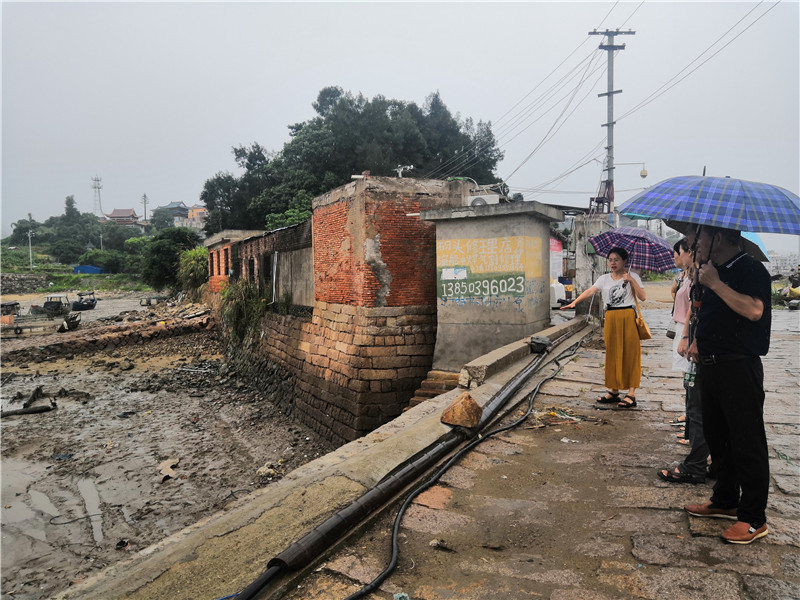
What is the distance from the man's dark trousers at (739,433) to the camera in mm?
2541

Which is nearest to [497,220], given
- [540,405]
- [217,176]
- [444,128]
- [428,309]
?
[428,309]

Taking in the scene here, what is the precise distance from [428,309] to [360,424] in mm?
2500

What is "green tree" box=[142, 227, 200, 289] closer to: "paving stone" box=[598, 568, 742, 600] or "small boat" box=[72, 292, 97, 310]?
"small boat" box=[72, 292, 97, 310]

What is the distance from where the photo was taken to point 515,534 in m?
2.86

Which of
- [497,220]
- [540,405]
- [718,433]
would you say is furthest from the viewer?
[497,220]

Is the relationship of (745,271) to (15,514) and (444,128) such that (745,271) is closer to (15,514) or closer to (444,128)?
(15,514)

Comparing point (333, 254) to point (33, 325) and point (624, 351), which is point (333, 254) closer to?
point (624, 351)

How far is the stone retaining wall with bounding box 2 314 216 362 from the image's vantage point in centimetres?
1883

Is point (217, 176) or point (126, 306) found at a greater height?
point (217, 176)

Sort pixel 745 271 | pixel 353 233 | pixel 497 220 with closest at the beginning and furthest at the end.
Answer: pixel 745 271, pixel 497 220, pixel 353 233

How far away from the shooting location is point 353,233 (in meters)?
9.38

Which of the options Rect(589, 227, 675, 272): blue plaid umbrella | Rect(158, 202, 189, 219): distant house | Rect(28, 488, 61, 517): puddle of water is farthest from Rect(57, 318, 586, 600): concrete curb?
Rect(158, 202, 189, 219): distant house

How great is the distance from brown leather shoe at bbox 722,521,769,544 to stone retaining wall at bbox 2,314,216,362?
70.9 feet

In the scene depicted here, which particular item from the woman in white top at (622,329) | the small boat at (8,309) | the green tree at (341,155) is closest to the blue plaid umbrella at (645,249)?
the woman in white top at (622,329)
